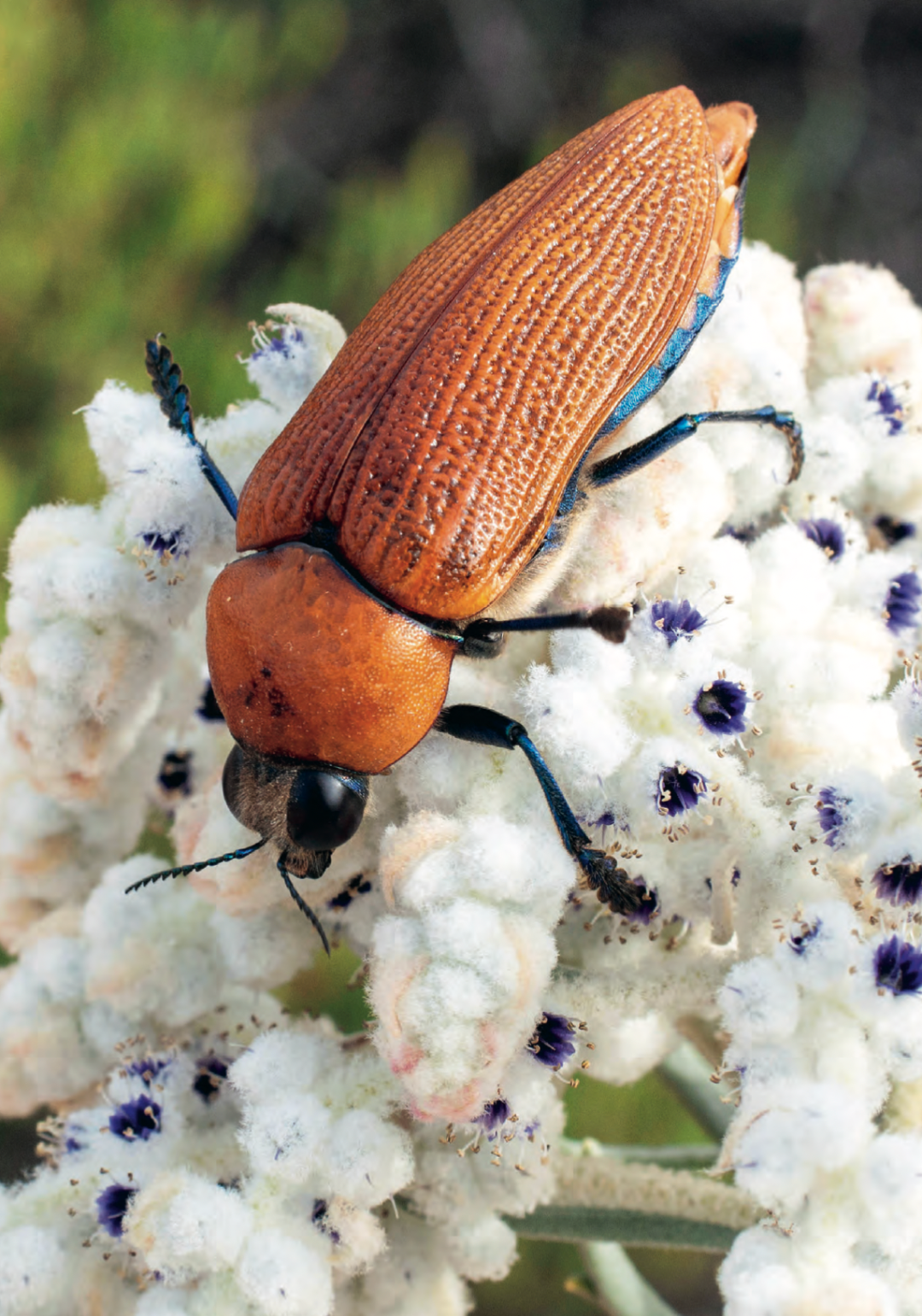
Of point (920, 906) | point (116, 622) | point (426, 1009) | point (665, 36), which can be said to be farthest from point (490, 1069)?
point (665, 36)

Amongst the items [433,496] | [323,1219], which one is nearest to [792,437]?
[433,496]

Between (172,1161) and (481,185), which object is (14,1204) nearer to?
(172,1161)

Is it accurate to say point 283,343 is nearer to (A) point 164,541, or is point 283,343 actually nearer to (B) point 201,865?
(A) point 164,541

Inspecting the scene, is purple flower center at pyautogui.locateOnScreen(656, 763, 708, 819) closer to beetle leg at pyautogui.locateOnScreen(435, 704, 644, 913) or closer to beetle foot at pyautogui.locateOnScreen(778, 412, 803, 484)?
beetle leg at pyautogui.locateOnScreen(435, 704, 644, 913)

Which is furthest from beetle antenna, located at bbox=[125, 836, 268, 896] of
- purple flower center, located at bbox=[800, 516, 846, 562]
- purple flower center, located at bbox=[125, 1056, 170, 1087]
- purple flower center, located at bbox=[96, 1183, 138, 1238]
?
purple flower center, located at bbox=[800, 516, 846, 562]

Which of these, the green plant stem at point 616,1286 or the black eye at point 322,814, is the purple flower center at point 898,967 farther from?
the green plant stem at point 616,1286

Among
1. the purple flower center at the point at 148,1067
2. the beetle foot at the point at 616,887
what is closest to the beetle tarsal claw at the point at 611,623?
the beetle foot at the point at 616,887
